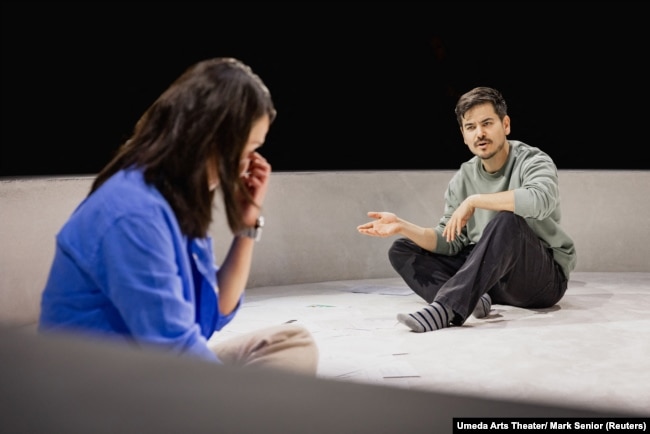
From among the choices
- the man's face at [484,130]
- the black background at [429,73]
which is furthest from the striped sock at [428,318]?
the black background at [429,73]

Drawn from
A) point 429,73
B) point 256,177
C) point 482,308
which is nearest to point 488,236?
point 482,308

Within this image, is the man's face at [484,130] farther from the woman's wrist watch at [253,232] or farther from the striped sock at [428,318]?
the woman's wrist watch at [253,232]

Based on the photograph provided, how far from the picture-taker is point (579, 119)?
592 cm

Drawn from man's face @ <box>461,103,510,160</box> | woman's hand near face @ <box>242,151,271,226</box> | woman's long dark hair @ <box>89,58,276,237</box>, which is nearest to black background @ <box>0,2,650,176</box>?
man's face @ <box>461,103,510,160</box>

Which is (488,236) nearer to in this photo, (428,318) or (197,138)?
(428,318)

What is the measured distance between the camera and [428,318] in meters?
2.95

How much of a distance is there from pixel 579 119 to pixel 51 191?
392cm

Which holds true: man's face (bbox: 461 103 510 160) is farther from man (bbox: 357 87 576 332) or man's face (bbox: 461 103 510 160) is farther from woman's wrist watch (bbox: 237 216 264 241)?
woman's wrist watch (bbox: 237 216 264 241)

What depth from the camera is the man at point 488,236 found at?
300cm

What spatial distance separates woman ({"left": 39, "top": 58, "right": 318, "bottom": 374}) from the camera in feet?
4.23

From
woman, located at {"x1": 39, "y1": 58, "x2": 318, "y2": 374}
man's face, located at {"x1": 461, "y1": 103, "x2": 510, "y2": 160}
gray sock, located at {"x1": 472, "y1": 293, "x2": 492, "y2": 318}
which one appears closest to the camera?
Answer: woman, located at {"x1": 39, "y1": 58, "x2": 318, "y2": 374}

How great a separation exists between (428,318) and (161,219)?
5.85ft

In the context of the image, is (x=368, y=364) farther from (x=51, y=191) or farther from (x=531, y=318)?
(x=51, y=191)

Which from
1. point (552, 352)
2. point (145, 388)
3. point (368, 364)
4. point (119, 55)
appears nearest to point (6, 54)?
point (119, 55)
